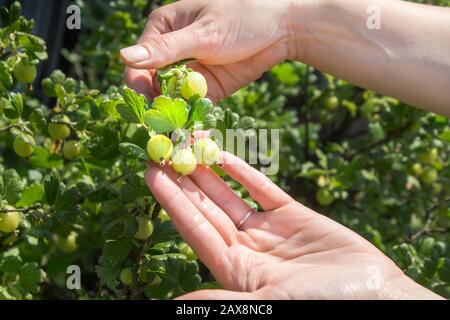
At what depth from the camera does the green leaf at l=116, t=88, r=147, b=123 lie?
120 cm

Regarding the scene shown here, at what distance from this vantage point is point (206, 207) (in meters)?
1.28

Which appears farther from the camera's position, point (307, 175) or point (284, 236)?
point (307, 175)

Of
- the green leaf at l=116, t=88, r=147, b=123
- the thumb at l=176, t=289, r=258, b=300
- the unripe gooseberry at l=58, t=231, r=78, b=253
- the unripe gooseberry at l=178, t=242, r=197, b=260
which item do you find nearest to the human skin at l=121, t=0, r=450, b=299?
the thumb at l=176, t=289, r=258, b=300

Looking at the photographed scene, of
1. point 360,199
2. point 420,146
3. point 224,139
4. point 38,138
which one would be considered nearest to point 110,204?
point 224,139

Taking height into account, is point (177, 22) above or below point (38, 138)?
above

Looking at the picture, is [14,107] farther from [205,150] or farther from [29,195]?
[205,150]

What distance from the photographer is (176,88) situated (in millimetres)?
1323

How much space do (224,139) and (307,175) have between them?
31.0 inches

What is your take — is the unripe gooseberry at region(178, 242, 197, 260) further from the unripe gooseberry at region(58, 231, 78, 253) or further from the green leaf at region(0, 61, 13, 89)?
the green leaf at region(0, 61, 13, 89)

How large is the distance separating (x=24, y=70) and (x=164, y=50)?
36 centimetres

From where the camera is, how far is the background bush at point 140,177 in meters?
1.39

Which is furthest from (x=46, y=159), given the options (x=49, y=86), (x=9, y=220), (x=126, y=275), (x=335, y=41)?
(x=335, y=41)

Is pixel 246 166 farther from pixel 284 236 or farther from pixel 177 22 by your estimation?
pixel 177 22

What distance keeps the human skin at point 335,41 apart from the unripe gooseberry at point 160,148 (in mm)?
423
